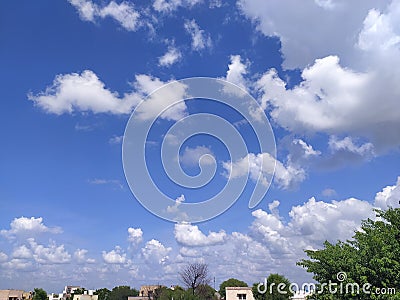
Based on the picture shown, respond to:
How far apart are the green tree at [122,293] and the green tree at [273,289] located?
169 feet

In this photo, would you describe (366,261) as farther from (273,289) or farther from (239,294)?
(239,294)

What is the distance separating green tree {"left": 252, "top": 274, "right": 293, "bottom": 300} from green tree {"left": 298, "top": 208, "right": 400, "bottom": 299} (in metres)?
19.9

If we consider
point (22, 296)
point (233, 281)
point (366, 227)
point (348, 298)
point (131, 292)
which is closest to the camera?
point (348, 298)

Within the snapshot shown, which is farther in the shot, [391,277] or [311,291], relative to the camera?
[311,291]

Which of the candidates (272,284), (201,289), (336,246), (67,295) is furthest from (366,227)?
(67,295)

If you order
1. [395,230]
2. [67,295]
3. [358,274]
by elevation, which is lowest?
[67,295]

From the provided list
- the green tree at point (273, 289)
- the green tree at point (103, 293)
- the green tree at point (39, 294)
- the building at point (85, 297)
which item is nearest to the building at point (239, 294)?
the green tree at point (273, 289)

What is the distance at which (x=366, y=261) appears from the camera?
24.1 m

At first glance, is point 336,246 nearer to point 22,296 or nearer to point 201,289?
point 201,289

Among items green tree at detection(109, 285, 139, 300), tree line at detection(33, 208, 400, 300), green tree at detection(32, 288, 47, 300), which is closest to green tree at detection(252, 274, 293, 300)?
tree line at detection(33, 208, 400, 300)

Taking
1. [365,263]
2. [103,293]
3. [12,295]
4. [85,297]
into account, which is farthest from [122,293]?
[365,263]

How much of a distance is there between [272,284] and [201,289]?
22.1 meters

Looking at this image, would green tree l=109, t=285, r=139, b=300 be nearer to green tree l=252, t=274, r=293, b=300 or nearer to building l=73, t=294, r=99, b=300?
building l=73, t=294, r=99, b=300

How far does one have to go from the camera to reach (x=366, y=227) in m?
26.9
